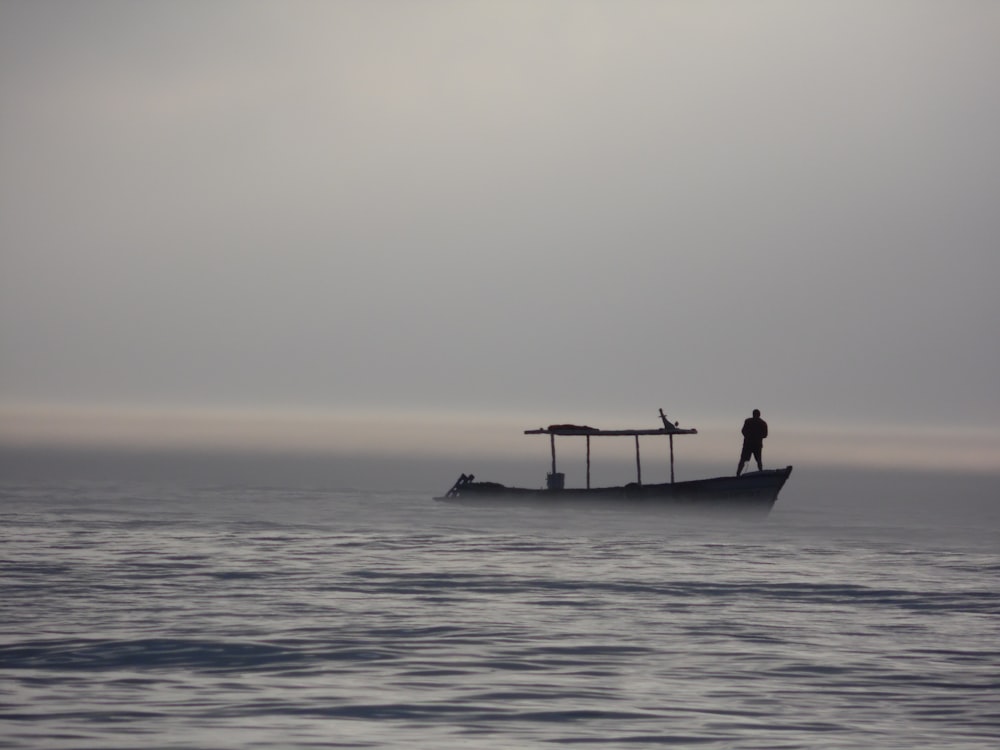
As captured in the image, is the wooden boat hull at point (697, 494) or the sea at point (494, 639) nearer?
the sea at point (494, 639)

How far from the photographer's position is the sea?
1419cm

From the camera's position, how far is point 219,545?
1336 inches

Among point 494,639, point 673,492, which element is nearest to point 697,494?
point 673,492

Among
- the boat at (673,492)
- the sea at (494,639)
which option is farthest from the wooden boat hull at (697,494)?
the sea at (494,639)

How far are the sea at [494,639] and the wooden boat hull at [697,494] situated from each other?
6.24 m

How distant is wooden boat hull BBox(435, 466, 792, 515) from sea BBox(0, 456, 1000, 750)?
20.5ft

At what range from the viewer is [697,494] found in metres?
46.5

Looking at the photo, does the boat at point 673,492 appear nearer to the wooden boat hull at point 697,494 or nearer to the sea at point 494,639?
the wooden boat hull at point 697,494

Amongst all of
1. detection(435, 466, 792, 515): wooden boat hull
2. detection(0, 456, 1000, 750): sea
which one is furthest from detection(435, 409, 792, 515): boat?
detection(0, 456, 1000, 750): sea

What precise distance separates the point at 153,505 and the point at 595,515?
53.1 feet

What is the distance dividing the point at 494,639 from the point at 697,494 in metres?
27.7

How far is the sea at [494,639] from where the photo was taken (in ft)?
46.5

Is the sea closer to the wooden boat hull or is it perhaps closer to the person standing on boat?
the wooden boat hull

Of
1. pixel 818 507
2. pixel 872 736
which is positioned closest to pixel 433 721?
pixel 872 736
